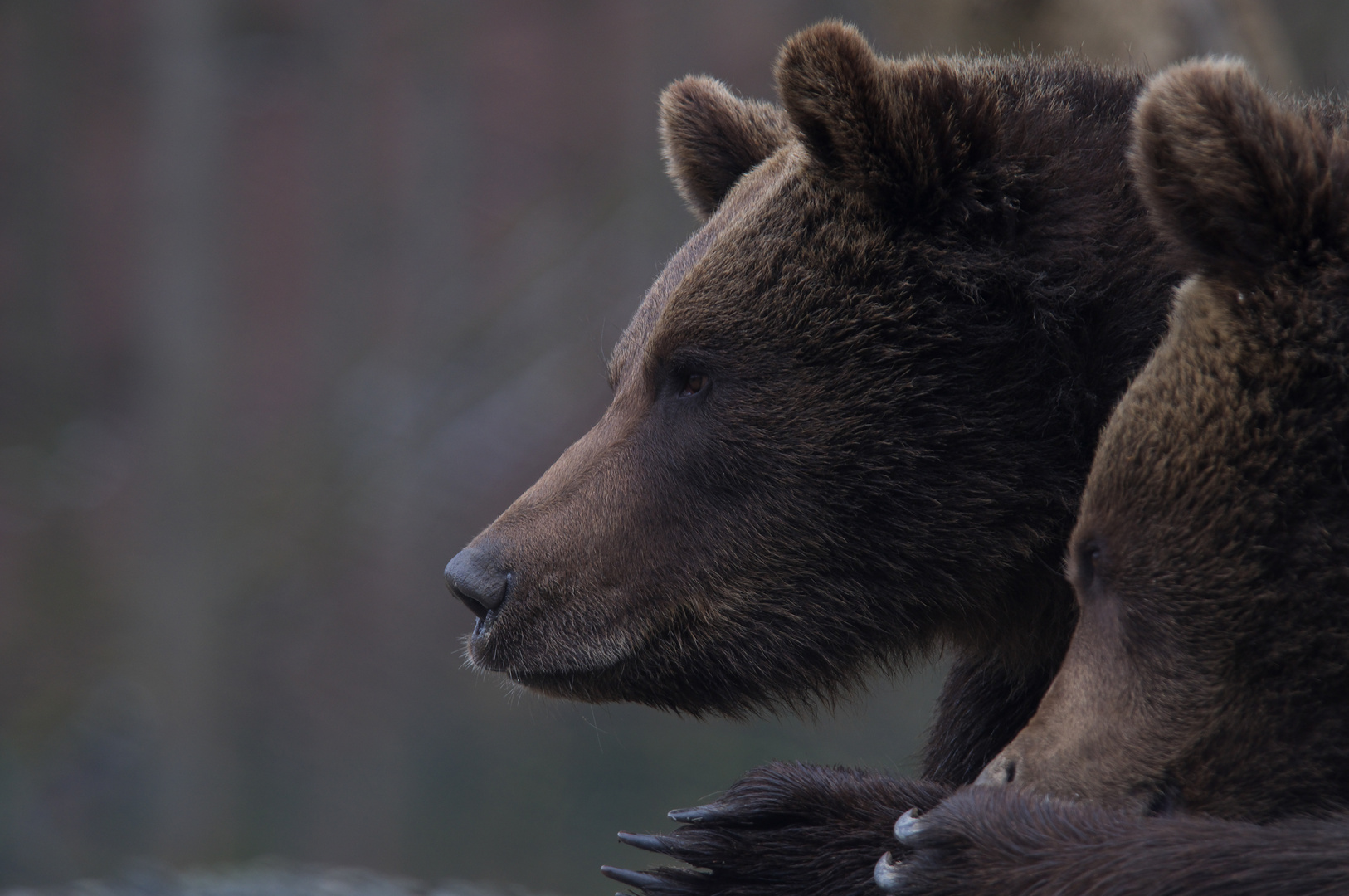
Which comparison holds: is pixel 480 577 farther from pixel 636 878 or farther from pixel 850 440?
pixel 850 440

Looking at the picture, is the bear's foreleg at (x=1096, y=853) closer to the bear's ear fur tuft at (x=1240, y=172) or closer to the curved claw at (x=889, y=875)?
the curved claw at (x=889, y=875)

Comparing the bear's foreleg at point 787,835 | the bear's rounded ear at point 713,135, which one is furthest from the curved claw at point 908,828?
the bear's rounded ear at point 713,135

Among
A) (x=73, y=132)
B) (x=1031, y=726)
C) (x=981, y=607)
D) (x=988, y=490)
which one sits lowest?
(x=1031, y=726)

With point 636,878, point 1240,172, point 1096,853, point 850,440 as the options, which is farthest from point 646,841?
point 1240,172

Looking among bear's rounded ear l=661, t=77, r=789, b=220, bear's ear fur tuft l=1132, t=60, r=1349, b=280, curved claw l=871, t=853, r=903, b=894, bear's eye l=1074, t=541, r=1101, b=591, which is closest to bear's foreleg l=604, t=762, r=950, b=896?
curved claw l=871, t=853, r=903, b=894

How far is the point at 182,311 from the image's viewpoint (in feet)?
32.2

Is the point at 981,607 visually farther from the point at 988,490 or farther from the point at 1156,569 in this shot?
the point at 1156,569

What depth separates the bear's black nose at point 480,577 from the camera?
3219mm

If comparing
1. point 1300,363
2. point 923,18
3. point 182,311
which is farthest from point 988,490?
point 182,311

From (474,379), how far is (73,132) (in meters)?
4.73

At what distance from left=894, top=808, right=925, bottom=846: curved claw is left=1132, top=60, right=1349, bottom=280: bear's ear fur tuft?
113 cm

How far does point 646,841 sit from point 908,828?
2.60 feet

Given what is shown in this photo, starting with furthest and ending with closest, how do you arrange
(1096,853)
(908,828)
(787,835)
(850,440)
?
(850,440) → (787,835) → (908,828) → (1096,853)

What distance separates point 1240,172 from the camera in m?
2.32
